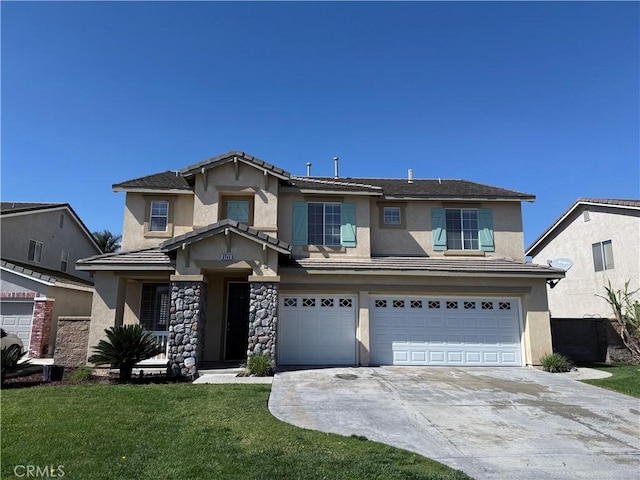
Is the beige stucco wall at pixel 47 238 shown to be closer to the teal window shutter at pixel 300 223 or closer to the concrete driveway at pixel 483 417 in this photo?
the teal window shutter at pixel 300 223

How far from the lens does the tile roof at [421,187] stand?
15.4 m

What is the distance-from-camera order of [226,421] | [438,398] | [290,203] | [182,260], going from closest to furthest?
1. [226,421]
2. [438,398]
3. [182,260]
4. [290,203]

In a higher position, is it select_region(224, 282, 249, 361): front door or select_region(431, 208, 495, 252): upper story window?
select_region(431, 208, 495, 252): upper story window

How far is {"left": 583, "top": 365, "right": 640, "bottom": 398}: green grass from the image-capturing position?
10.4m

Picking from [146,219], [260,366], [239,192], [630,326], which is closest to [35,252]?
[146,219]

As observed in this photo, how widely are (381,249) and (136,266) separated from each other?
864cm

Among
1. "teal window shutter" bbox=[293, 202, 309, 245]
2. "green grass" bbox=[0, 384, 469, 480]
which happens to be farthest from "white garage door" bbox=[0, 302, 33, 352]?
"teal window shutter" bbox=[293, 202, 309, 245]

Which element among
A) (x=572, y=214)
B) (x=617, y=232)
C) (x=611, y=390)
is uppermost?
(x=572, y=214)

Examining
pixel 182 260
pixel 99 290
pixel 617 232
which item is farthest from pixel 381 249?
pixel 617 232

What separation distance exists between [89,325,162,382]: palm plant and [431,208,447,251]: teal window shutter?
1061cm

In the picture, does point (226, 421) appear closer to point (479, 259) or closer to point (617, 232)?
point (479, 259)

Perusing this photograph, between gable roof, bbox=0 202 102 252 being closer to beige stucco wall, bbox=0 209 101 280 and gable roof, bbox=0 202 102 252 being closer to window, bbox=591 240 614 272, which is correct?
beige stucco wall, bbox=0 209 101 280

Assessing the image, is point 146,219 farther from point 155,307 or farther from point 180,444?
point 180,444

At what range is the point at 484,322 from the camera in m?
14.4
